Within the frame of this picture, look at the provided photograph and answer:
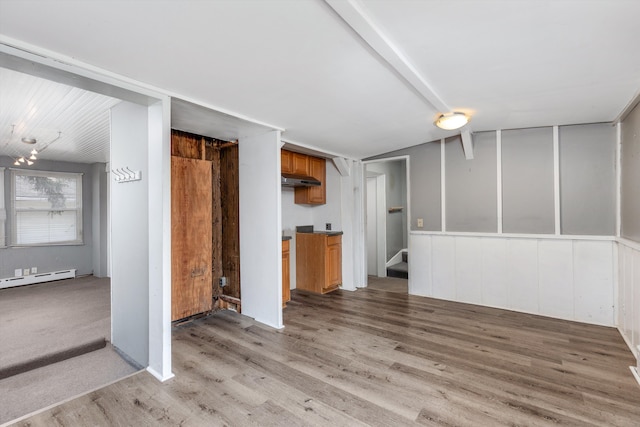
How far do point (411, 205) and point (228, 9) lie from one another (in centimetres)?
371

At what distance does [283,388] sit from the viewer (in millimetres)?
2133

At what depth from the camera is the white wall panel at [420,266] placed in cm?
434

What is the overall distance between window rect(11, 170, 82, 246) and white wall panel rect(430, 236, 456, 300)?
274 inches

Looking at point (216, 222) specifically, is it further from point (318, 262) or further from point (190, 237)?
point (318, 262)

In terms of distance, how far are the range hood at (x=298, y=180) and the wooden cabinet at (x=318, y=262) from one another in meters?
0.80

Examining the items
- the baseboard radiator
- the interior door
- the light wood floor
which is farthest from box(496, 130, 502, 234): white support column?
the baseboard radiator

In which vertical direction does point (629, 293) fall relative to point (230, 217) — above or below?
below

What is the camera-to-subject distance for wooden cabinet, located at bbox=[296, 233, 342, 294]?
455 centimetres

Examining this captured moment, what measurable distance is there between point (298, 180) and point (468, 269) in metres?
2.65

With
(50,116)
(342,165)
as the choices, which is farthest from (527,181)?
(50,116)

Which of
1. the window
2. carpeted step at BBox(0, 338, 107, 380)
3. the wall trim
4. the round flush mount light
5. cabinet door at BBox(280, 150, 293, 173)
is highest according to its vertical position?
the round flush mount light

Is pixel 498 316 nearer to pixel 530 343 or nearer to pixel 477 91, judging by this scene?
pixel 530 343

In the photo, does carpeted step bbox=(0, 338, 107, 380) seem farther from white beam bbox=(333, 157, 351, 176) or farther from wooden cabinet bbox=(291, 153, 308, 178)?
white beam bbox=(333, 157, 351, 176)

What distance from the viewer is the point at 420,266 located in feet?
14.5
